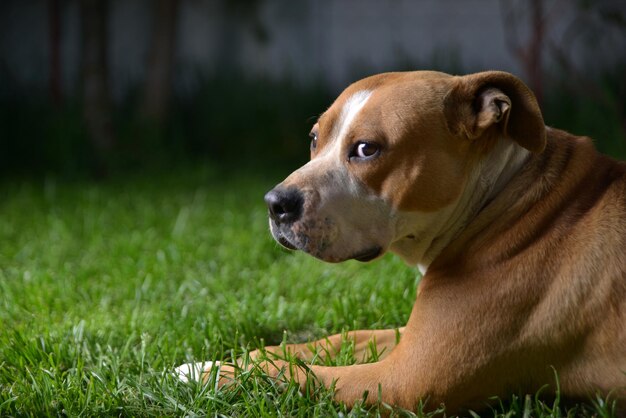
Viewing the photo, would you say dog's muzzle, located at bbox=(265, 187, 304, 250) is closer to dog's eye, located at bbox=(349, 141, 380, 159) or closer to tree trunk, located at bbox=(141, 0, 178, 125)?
dog's eye, located at bbox=(349, 141, 380, 159)

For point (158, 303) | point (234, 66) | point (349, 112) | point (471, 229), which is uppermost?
point (349, 112)

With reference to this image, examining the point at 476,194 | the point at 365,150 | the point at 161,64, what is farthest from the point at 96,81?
the point at 476,194

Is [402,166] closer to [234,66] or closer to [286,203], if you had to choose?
[286,203]

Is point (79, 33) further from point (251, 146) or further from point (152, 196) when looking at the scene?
point (152, 196)

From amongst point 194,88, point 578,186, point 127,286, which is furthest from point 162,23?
point 578,186

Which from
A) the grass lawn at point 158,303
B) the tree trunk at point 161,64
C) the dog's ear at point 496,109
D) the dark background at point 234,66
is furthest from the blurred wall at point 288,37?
the dog's ear at point 496,109

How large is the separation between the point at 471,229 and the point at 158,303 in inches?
60.1

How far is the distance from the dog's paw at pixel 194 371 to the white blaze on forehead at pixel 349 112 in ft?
2.48

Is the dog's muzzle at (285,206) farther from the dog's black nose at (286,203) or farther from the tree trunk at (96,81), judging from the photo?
the tree trunk at (96,81)

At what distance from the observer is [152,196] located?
5.84 metres

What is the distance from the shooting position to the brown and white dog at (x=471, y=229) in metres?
2.17

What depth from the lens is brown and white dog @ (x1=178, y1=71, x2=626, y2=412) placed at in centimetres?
217

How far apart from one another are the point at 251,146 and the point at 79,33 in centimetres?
211

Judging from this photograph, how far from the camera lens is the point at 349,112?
8.09 feet
